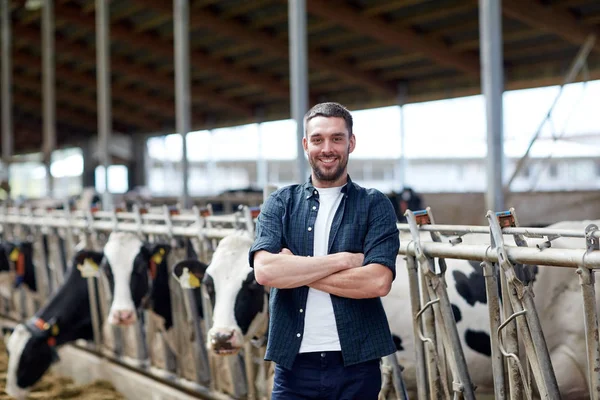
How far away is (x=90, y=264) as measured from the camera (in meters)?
5.12

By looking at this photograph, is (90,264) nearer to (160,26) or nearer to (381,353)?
(381,353)

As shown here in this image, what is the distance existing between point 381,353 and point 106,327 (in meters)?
4.04

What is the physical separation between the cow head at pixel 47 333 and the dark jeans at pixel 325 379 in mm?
3143

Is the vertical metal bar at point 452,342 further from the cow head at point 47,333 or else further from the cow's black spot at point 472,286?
the cow head at point 47,333

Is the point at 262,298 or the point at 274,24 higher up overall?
the point at 274,24

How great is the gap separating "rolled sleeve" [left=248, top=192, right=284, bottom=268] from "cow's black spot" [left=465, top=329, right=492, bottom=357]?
165cm

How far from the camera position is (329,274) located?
2.26 m

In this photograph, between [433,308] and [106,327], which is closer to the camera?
[433,308]

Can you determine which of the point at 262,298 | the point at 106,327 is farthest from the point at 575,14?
the point at 262,298

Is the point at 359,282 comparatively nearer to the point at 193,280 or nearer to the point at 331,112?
the point at 331,112

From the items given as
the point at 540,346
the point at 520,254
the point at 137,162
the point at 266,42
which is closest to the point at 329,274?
the point at 520,254

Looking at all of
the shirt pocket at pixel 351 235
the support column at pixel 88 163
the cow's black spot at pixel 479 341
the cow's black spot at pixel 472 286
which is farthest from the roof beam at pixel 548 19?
the support column at pixel 88 163

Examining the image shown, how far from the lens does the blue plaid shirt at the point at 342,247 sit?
2.27 metres

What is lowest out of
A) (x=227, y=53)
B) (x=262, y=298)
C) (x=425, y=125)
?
(x=262, y=298)
